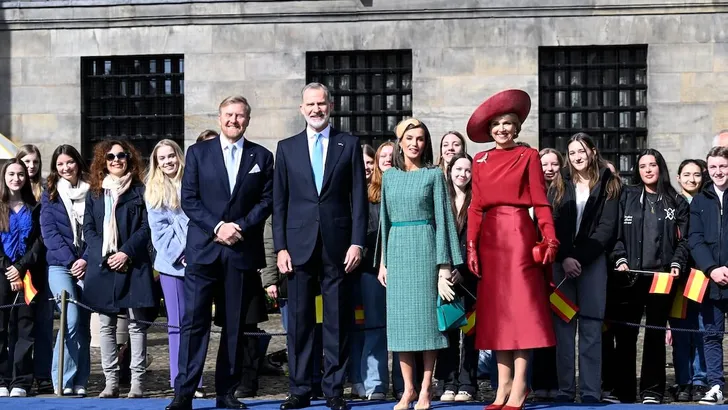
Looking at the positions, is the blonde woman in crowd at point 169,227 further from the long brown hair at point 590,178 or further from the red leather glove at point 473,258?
the long brown hair at point 590,178

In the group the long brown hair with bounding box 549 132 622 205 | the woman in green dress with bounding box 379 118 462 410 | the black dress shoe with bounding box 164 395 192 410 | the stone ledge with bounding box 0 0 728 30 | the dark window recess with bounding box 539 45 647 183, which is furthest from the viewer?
the dark window recess with bounding box 539 45 647 183

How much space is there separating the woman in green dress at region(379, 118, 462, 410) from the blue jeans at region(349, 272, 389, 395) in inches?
65.5

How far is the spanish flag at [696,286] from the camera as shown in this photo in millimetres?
10805

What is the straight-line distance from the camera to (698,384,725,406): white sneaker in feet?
35.3

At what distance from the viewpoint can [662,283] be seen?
10914 millimetres

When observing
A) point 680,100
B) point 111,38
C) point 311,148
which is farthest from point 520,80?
point 311,148

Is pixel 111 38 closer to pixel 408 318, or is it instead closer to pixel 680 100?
pixel 680 100

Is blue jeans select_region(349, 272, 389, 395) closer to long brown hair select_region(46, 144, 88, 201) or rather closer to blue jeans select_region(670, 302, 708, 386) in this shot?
blue jeans select_region(670, 302, 708, 386)

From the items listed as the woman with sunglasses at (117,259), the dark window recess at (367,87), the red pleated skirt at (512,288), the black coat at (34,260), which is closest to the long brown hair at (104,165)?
the woman with sunglasses at (117,259)

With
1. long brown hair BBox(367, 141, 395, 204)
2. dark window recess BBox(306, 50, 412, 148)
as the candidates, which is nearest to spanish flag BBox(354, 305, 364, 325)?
long brown hair BBox(367, 141, 395, 204)

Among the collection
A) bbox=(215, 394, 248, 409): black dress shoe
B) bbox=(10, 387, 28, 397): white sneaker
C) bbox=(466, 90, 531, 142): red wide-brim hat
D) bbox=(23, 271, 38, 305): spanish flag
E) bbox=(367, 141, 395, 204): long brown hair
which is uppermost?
bbox=(466, 90, 531, 142): red wide-brim hat

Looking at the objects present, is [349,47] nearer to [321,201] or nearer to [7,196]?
[7,196]

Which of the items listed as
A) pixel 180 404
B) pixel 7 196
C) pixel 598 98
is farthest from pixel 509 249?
pixel 598 98

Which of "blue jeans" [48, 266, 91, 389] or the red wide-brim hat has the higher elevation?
the red wide-brim hat
